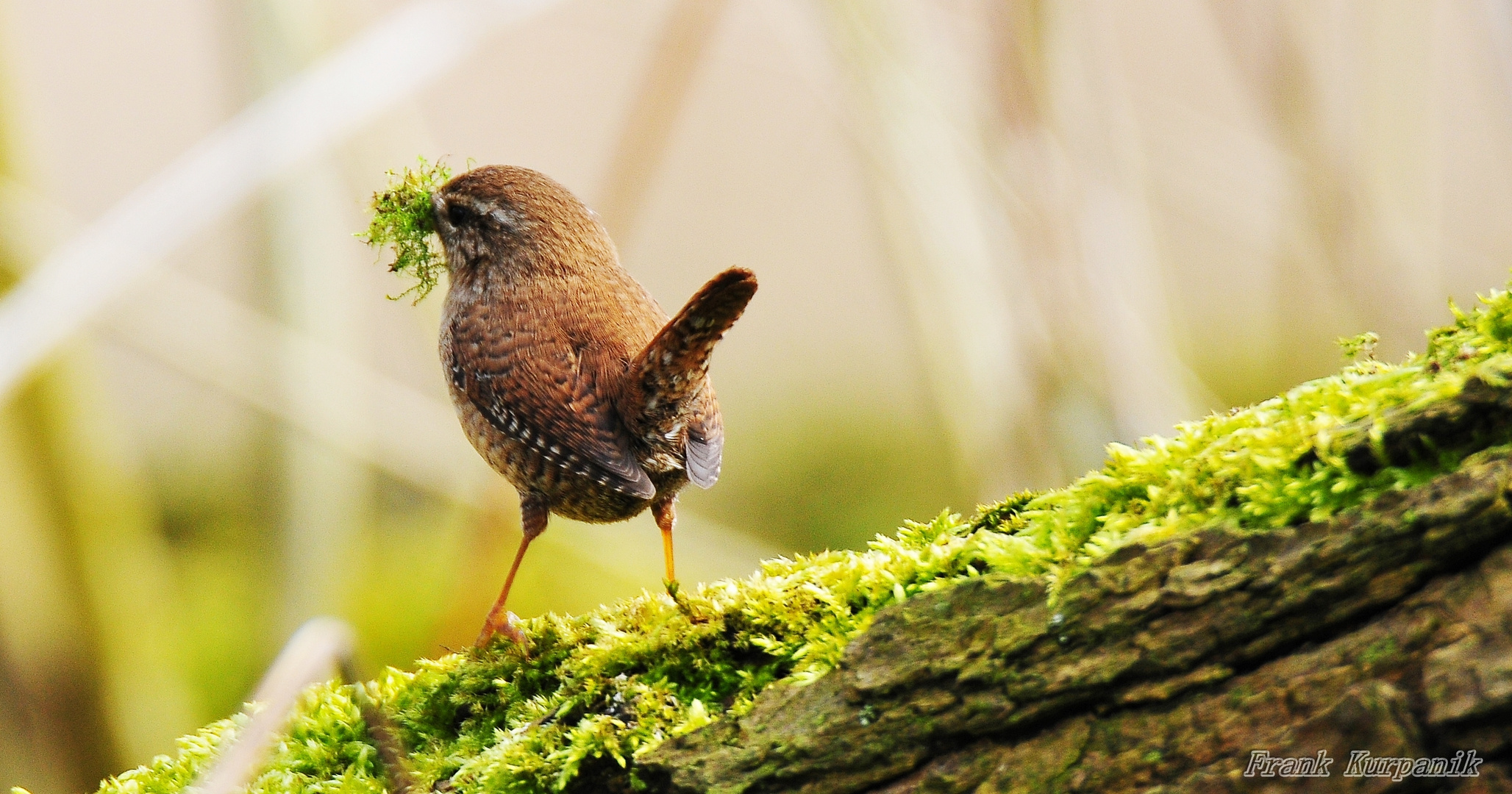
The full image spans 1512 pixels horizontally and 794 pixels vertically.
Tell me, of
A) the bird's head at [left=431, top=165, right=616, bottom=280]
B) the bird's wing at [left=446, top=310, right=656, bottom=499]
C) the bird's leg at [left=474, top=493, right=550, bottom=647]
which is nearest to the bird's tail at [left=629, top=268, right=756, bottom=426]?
the bird's wing at [left=446, top=310, right=656, bottom=499]

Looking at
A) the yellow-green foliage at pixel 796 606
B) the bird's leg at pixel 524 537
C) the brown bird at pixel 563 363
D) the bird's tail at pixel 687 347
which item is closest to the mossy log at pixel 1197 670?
the yellow-green foliage at pixel 796 606

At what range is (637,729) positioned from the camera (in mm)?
1662

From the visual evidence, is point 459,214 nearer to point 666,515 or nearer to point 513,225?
point 513,225

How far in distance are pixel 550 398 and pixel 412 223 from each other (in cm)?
99

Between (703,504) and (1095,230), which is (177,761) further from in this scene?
(703,504)

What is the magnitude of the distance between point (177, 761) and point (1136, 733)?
6.39ft

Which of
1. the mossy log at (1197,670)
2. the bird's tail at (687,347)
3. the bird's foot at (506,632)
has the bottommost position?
the mossy log at (1197,670)

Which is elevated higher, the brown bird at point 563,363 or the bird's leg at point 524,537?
the brown bird at point 563,363

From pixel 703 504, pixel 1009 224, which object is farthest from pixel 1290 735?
pixel 703 504

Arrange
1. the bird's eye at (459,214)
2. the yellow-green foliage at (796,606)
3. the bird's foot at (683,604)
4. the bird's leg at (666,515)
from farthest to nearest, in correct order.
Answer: the bird's eye at (459,214), the bird's leg at (666,515), the bird's foot at (683,604), the yellow-green foliage at (796,606)

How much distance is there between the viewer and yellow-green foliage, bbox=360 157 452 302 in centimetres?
315

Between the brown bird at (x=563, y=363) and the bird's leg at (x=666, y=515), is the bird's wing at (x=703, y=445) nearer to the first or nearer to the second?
the brown bird at (x=563, y=363)

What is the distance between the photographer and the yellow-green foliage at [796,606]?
4.74 feet

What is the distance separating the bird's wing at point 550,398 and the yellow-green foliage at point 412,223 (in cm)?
52
